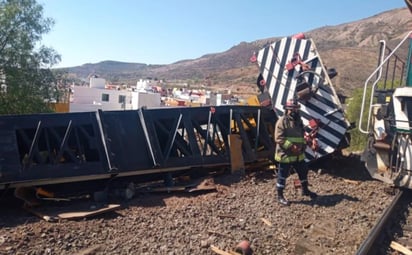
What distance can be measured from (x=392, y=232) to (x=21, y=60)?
72.1 ft

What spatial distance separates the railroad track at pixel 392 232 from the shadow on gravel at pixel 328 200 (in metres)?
0.74

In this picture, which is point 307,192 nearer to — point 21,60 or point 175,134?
point 175,134

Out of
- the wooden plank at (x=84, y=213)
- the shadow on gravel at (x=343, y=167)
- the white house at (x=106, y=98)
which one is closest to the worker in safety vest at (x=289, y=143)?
the shadow on gravel at (x=343, y=167)

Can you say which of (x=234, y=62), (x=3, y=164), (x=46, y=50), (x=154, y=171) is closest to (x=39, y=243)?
(x=3, y=164)

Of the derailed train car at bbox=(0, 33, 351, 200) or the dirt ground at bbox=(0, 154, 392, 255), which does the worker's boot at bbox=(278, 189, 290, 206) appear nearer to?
the dirt ground at bbox=(0, 154, 392, 255)

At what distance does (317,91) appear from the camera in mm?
8727

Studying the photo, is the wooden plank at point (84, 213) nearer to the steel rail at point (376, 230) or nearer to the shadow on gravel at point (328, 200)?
the shadow on gravel at point (328, 200)

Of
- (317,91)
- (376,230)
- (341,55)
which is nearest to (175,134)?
(317,91)

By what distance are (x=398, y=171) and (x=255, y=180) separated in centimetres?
270

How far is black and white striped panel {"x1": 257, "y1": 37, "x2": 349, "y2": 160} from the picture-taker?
8.60 metres

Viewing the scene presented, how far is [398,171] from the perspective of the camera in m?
7.25

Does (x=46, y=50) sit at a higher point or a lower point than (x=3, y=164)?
higher

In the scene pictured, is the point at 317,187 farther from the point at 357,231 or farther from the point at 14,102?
the point at 14,102

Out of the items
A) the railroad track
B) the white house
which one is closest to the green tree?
the railroad track
